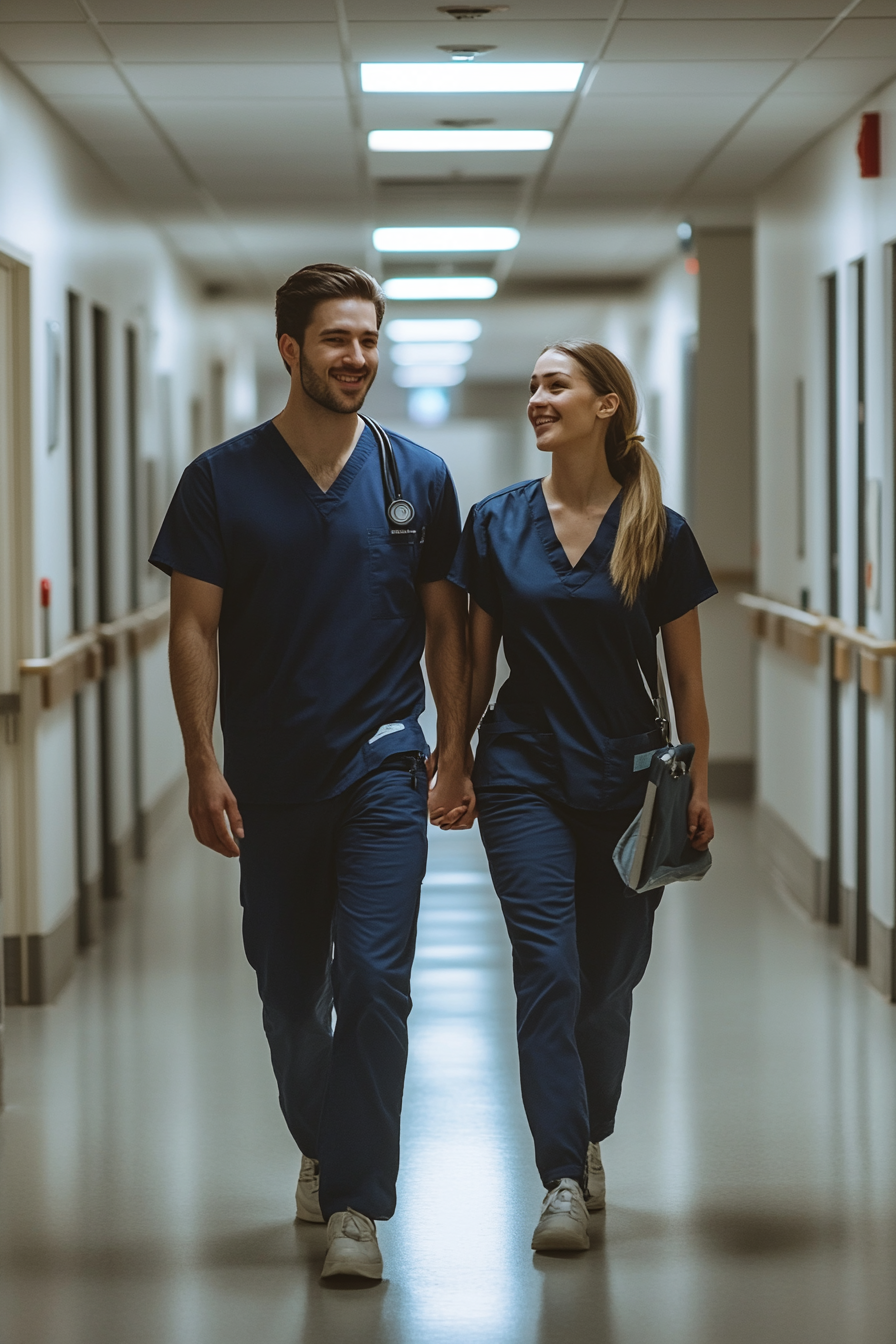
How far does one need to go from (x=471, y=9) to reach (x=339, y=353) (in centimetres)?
184

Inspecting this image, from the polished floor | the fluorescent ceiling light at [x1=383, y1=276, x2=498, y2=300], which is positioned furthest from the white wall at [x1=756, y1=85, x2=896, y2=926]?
→ the fluorescent ceiling light at [x1=383, y1=276, x2=498, y2=300]

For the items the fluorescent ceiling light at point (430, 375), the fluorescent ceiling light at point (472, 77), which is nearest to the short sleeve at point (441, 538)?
the fluorescent ceiling light at point (472, 77)

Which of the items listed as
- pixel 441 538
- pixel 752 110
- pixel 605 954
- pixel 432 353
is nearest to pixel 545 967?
pixel 605 954

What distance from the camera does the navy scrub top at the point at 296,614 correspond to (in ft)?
9.68

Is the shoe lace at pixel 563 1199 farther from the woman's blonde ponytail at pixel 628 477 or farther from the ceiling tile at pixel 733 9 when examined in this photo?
the ceiling tile at pixel 733 9

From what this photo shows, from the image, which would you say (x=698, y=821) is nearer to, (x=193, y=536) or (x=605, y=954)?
(x=605, y=954)

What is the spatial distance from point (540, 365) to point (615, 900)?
3.24ft

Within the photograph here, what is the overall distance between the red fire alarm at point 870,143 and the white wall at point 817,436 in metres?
0.04

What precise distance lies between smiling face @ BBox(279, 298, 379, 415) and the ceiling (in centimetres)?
168

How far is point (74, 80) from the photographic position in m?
5.09

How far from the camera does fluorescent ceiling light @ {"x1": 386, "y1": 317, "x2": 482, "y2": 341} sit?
1231cm

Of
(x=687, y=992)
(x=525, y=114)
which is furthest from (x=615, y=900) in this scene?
(x=525, y=114)

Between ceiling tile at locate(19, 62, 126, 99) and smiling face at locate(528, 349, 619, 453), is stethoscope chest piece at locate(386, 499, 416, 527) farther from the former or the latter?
ceiling tile at locate(19, 62, 126, 99)

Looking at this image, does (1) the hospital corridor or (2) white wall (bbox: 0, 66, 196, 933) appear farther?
(2) white wall (bbox: 0, 66, 196, 933)
